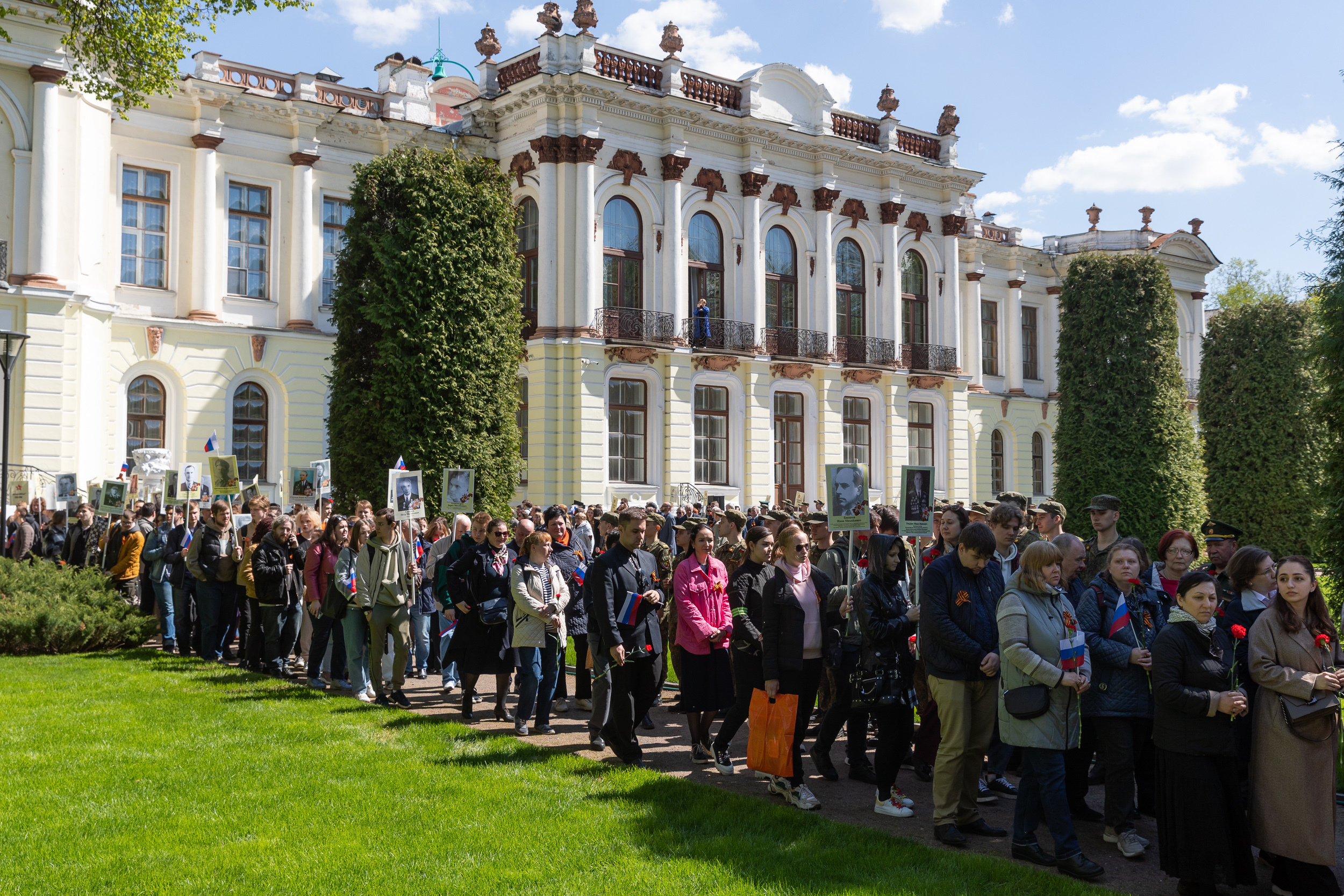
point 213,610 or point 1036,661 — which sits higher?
point 1036,661

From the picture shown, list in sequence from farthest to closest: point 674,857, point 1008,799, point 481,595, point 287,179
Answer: point 287,179 < point 481,595 < point 1008,799 < point 674,857

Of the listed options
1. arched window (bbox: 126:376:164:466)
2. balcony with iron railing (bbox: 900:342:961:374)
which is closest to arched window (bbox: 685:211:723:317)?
balcony with iron railing (bbox: 900:342:961:374)

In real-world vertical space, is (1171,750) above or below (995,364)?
below

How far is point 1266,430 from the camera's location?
26.0 metres

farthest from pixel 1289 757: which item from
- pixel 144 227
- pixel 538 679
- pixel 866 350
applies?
pixel 866 350

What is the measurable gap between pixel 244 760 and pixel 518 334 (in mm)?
14588

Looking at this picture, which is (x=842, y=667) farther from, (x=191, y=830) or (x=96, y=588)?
(x=96, y=588)

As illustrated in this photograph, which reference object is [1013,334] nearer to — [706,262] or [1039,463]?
[1039,463]

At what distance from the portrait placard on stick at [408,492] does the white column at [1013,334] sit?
33.7 m

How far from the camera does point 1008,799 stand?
802 centimetres

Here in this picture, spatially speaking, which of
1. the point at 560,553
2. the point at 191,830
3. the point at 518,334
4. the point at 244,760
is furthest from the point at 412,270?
the point at 191,830

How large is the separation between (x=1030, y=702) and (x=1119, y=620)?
0.90 metres

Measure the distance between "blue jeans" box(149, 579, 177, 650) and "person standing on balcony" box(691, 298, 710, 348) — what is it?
1704 cm

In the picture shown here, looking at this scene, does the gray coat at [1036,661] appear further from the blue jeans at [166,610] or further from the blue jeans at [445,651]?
the blue jeans at [166,610]
